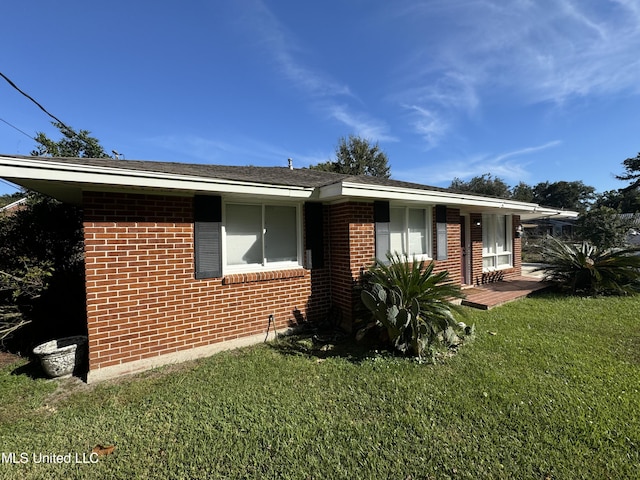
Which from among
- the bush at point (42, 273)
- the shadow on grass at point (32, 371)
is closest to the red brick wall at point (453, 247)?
the shadow on grass at point (32, 371)

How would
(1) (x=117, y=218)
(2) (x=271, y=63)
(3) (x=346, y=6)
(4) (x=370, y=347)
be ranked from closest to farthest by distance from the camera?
(1) (x=117, y=218) → (4) (x=370, y=347) → (3) (x=346, y=6) → (2) (x=271, y=63)

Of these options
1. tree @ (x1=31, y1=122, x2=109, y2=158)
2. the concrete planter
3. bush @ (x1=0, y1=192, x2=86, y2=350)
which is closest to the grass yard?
the concrete planter

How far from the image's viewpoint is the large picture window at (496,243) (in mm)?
9445

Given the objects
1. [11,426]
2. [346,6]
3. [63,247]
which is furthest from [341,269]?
[346,6]

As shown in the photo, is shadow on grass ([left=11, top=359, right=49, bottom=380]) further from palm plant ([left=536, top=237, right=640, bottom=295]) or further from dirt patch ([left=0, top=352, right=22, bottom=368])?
palm plant ([left=536, top=237, right=640, bottom=295])

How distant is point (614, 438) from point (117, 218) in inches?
239

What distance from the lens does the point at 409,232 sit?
6531 millimetres

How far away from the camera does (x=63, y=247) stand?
562cm

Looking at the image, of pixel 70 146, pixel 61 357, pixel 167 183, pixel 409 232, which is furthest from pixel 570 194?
pixel 70 146

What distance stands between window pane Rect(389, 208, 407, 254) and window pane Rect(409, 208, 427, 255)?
0.26 metres

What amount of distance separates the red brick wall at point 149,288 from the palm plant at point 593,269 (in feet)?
29.7

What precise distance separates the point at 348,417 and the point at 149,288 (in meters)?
3.32

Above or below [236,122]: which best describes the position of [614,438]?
below

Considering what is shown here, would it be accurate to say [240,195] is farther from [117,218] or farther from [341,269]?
[341,269]
